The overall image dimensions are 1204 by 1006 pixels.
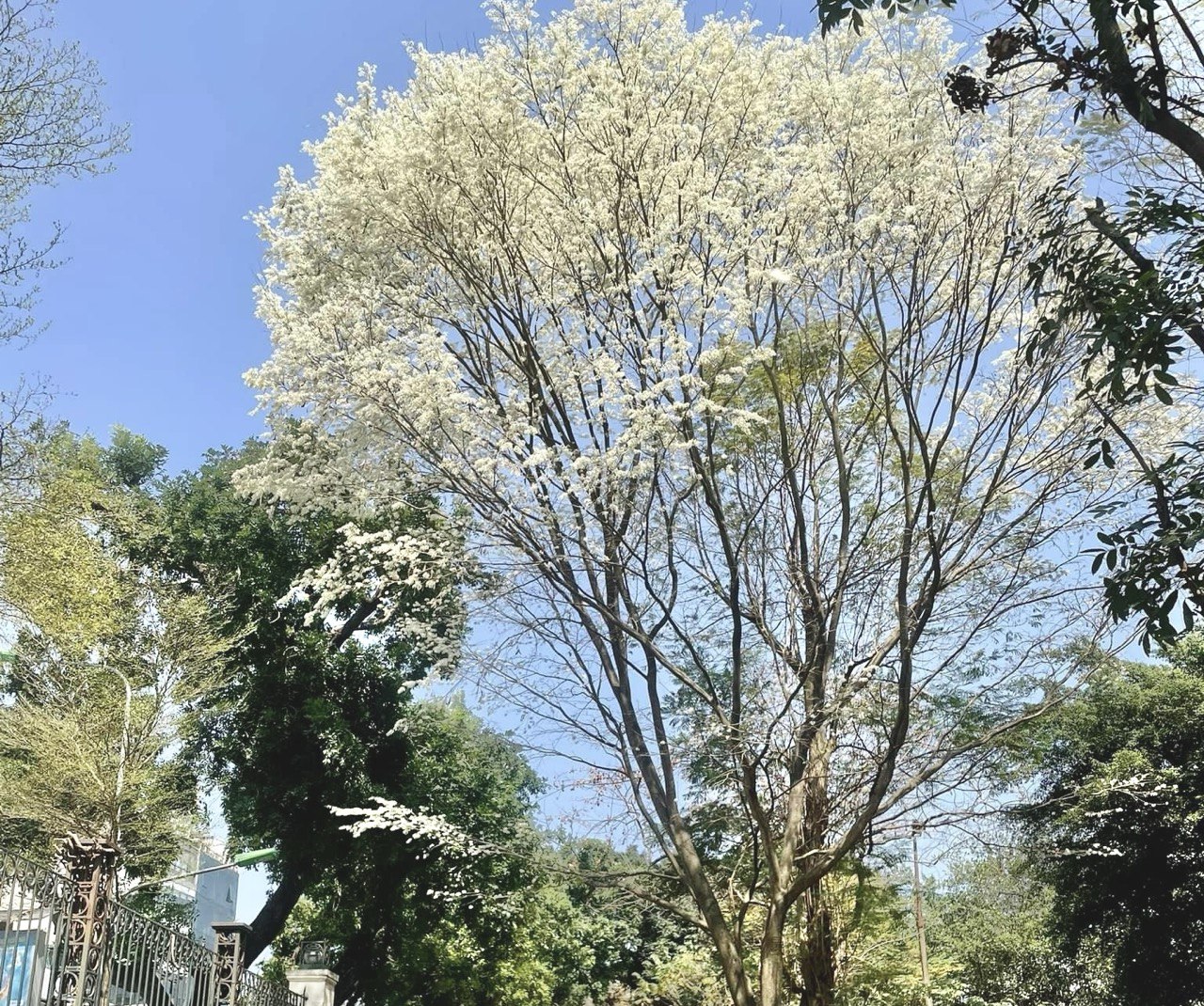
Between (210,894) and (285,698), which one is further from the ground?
(285,698)

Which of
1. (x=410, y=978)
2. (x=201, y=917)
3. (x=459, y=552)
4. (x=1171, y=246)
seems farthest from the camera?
(x=201, y=917)

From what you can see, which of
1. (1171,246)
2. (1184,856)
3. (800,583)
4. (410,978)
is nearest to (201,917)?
(410,978)

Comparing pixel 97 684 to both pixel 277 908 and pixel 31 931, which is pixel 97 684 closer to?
pixel 277 908

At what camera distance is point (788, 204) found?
23.6ft

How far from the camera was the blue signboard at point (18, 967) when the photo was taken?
476 centimetres

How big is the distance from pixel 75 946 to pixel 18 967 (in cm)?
28

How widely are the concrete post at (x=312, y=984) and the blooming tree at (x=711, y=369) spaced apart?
6644 millimetres

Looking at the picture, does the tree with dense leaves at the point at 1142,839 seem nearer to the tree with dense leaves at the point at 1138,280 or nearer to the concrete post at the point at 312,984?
the concrete post at the point at 312,984

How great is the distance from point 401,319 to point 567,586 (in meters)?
2.44

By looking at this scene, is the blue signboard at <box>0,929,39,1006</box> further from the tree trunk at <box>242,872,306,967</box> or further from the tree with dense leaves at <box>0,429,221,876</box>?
the tree trunk at <box>242,872,306,967</box>

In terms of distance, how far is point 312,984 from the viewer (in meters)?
12.6

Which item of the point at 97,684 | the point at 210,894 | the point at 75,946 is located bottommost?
the point at 75,946

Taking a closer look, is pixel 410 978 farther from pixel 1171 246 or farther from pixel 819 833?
pixel 1171 246

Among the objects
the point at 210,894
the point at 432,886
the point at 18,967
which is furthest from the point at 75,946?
the point at 210,894
